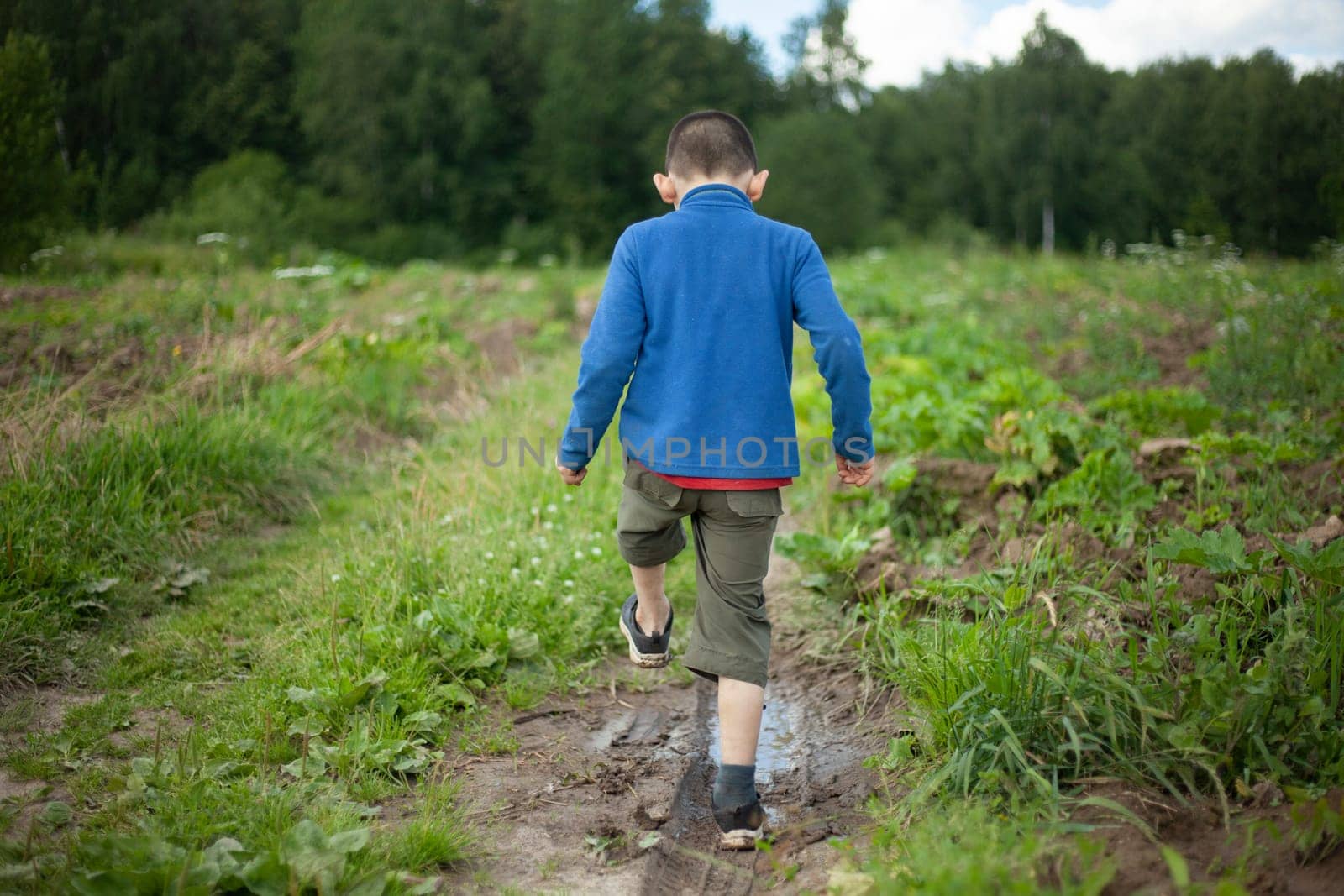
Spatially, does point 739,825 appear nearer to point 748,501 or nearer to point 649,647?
point 649,647

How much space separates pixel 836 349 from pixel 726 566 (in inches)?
27.1

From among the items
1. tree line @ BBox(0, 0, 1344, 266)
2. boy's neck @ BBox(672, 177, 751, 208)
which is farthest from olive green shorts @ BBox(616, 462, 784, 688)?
tree line @ BBox(0, 0, 1344, 266)

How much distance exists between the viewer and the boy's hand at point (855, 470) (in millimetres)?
2629

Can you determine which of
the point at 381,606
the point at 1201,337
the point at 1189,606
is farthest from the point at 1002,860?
the point at 1201,337

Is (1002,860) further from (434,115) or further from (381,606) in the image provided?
(434,115)

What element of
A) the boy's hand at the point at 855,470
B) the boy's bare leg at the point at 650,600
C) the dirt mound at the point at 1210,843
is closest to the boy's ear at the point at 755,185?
the boy's hand at the point at 855,470

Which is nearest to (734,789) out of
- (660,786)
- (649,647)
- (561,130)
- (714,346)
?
(660,786)

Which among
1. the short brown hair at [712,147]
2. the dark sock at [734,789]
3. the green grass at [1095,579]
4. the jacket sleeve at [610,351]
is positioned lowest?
the dark sock at [734,789]

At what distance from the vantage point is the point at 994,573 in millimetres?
3311

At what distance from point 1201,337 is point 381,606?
6580mm

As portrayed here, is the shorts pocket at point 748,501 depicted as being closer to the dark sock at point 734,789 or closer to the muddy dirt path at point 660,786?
the dark sock at point 734,789

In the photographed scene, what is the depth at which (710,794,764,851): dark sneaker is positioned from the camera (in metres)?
2.39

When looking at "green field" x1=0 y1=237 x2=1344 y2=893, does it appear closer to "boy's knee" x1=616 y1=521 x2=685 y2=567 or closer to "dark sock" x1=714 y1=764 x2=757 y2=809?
"dark sock" x1=714 y1=764 x2=757 y2=809

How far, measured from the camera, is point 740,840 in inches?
94.1
